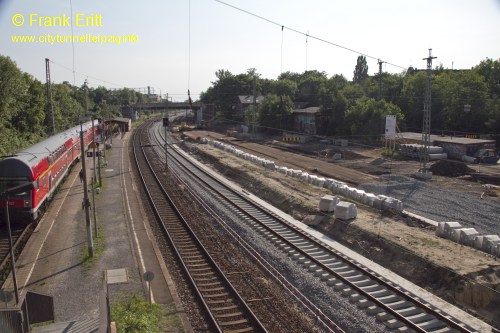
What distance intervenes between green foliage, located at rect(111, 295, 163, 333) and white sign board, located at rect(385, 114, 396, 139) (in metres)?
40.4

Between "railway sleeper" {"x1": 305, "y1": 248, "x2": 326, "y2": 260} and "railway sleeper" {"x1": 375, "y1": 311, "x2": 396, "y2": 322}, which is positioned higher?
"railway sleeper" {"x1": 305, "y1": 248, "x2": 326, "y2": 260}

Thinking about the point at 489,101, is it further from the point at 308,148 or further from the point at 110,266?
the point at 110,266

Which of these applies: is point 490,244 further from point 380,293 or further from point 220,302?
point 220,302

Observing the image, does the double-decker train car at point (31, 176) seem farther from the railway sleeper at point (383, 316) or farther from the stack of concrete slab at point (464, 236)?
the stack of concrete slab at point (464, 236)

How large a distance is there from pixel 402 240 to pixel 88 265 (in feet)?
45.9

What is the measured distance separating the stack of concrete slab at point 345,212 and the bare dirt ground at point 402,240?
0.36 meters

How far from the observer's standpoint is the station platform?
12.8m

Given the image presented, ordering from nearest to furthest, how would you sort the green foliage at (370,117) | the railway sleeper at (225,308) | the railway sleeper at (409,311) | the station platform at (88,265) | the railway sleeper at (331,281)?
the station platform at (88,265) < the railway sleeper at (409,311) < the railway sleeper at (225,308) < the railway sleeper at (331,281) < the green foliage at (370,117)

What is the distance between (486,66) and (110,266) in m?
69.4

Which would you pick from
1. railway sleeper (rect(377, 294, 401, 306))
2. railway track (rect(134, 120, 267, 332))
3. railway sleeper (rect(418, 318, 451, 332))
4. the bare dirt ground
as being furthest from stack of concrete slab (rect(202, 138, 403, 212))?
railway sleeper (rect(418, 318, 451, 332))

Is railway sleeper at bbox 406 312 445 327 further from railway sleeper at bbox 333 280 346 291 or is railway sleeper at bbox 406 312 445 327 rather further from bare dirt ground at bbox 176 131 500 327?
railway sleeper at bbox 333 280 346 291

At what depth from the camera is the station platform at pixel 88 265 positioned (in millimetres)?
12766

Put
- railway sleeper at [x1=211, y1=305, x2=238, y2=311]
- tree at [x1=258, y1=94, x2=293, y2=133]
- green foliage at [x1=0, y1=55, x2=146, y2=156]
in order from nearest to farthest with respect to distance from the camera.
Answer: railway sleeper at [x1=211, y1=305, x2=238, y2=311] < green foliage at [x1=0, y1=55, x2=146, y2=156] < tree at [x1=258, y1=94, x2=293, y2=133]

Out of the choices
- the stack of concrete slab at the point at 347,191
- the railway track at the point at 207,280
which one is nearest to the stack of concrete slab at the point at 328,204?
the stack of concrete slab at the point at 347,191
